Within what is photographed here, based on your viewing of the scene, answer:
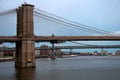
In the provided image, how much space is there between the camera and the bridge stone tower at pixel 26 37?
65125mm

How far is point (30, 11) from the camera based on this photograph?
2606 inches

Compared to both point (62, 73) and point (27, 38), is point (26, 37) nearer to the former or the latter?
point (27, 38)

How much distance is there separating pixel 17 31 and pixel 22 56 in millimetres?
6051

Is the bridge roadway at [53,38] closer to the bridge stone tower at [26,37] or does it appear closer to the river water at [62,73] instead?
the bridge stone tower at [26,37]

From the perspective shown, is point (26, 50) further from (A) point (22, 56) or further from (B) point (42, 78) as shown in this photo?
(B) point (42, 78)

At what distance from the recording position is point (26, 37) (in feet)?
214

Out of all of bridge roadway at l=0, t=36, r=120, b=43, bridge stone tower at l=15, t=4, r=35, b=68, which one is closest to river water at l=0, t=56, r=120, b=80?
bridge stone tower at l=15, t=4, r=35, b=68

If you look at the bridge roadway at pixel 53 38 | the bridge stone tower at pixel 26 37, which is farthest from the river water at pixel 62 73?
the bridge roadway at pixel 53 38

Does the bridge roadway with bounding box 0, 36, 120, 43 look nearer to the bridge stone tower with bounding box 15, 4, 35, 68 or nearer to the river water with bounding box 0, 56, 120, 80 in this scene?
the bridge stone tower with bounding box 15, 4, 35, 68

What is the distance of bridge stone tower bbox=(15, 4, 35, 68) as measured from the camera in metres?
65.1

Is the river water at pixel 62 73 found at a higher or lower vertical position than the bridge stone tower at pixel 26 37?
lower

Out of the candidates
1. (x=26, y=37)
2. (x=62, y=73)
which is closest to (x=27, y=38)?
(x=26, y=37)

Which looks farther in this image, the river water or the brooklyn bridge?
the brooklyn bridge

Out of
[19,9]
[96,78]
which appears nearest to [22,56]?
[19,9]
